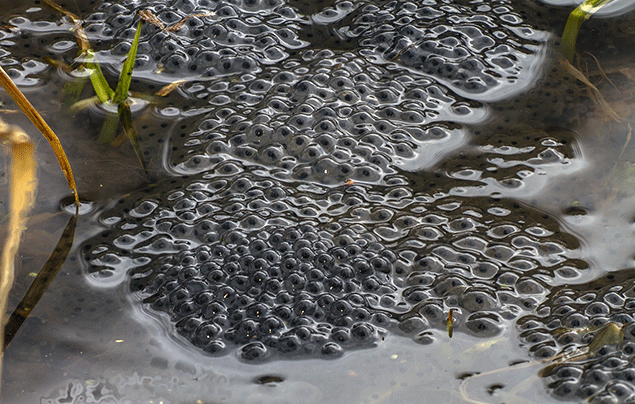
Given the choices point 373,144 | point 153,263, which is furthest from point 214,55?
point 153,263

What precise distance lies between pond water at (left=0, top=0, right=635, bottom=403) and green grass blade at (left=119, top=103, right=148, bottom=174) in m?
0.03

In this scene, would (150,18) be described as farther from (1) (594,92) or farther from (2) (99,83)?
(1) (594,92)

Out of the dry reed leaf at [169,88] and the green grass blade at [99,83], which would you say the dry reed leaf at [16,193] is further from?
the dry reed leaf at [169,88]

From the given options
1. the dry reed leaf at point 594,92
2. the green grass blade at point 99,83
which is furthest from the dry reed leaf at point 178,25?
the dry reed leaf at point 594,92

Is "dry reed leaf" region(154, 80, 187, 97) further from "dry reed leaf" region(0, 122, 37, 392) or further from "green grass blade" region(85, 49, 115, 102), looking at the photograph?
"dry reed leaf" region(0, 122, 37, 392)

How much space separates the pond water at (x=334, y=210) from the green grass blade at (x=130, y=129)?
3 cm

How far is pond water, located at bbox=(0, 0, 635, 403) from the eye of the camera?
4.94 feet

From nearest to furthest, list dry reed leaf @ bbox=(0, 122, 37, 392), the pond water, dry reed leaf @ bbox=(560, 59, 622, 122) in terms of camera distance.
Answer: the pond water
dry reed leaf @ bbox=(0, 122, 37, 392)
dry reed leaf @ bbox=(560, 59, 622, 122)

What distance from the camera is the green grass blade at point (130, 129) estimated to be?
1964 mm

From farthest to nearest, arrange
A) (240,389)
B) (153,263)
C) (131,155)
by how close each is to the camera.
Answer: (131,155) < (153,263) < (240,389)

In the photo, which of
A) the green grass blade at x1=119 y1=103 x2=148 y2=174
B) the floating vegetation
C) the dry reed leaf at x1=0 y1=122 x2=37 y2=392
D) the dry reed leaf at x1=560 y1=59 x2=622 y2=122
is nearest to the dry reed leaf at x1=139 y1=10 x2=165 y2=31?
the floating vegetation

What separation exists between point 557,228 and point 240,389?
1038 mm

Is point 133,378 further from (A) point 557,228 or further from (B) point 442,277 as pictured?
(A) point 557,228

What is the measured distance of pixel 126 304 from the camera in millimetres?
1630
